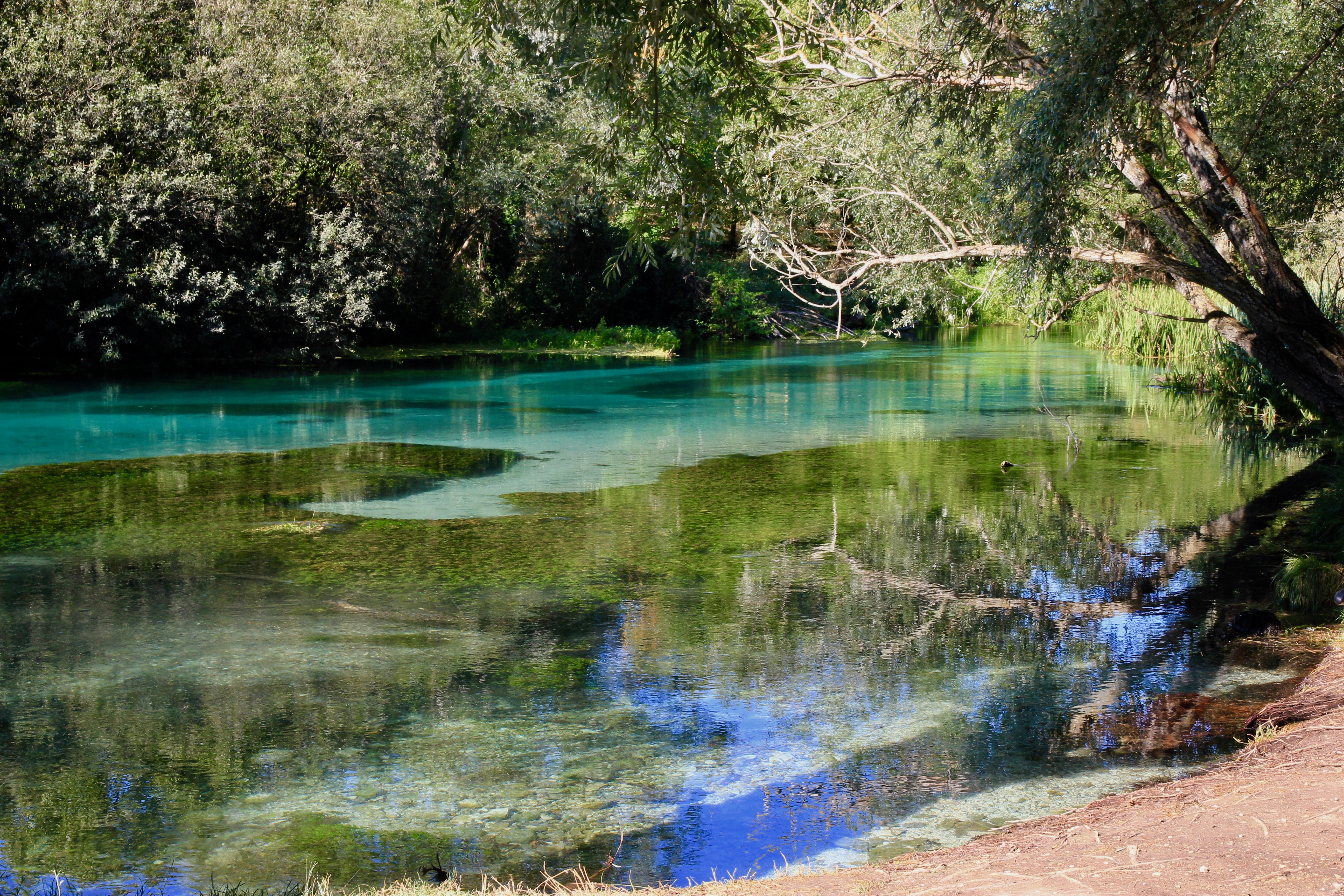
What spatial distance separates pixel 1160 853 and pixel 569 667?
3.55 metres

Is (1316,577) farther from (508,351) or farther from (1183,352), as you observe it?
(508,351)

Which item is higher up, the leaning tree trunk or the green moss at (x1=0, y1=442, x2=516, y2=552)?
the leaning tree trunk

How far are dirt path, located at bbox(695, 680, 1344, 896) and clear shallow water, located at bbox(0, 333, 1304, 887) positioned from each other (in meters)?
0.66

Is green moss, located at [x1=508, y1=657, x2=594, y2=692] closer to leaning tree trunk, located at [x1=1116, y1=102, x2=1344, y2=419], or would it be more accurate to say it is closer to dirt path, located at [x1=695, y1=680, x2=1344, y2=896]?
dirt path, located at [x1=695, y1=680, x2=1344, y2=896]

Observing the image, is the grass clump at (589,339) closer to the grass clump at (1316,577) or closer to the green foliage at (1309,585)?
the grass clump at (1316,577)

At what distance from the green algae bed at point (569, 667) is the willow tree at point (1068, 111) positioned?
2309mm

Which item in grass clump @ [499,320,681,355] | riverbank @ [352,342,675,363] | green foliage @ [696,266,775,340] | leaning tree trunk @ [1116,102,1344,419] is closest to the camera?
leaning tree trunk @ [1116,102,1344,419]

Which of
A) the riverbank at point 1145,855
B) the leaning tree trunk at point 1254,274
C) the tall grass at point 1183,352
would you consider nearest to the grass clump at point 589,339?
the tall grass at point 1183,352

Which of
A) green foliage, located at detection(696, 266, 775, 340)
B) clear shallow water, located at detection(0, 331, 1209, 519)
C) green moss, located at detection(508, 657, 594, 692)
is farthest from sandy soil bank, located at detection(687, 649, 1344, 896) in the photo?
green foliage, located at detection(696, 266, 775, 340)

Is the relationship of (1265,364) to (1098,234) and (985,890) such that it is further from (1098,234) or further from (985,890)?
(985,890)

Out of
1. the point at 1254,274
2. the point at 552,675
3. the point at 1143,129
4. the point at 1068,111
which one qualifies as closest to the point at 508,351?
the point at 1254,274

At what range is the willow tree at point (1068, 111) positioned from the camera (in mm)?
7305

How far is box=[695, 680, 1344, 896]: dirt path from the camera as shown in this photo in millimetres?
2979

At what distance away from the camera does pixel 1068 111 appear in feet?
24.9
